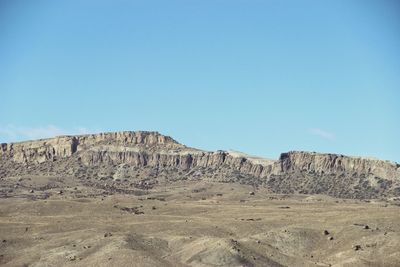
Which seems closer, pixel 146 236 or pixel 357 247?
pixel 357 247

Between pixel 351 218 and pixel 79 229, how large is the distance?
34.0 metres

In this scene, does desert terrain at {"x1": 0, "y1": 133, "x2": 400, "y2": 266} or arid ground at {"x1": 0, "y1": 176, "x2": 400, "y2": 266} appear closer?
arid ground at {"x1": 0, "y1": 176, "x2": 400, "y2": 266}

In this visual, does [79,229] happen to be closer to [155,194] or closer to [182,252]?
[182,252]

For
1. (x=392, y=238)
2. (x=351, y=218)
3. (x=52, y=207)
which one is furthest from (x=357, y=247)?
(x=52, y=207)

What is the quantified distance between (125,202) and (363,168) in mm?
83347

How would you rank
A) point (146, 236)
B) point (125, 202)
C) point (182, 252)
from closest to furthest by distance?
point (182, 252) → point (146, 236) → point (125, 202)

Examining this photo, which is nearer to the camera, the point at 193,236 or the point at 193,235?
the point at 193,236

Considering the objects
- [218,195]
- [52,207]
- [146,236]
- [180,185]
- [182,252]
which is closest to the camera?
[182,252]

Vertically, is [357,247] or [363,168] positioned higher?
[363,168]

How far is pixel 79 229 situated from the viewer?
8975cm

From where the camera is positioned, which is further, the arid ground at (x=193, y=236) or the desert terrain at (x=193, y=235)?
the desert terrain at (x=193, y=235)

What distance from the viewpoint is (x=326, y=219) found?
3728 inches

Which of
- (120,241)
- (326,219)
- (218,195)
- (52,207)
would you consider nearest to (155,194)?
(218,195)

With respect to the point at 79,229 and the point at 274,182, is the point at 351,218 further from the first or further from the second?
the point at 274,182
